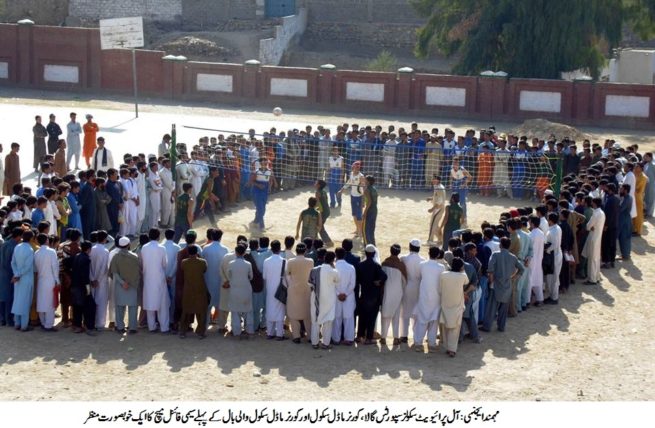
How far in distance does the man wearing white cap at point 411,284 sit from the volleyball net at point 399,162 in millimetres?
8955

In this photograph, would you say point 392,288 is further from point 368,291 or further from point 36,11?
point 36,11

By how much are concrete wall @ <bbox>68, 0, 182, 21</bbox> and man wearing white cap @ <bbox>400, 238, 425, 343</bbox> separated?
42.6m

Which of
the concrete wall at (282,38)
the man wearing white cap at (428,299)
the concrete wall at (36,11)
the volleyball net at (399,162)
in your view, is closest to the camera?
the man wearing white cap at (428,299)

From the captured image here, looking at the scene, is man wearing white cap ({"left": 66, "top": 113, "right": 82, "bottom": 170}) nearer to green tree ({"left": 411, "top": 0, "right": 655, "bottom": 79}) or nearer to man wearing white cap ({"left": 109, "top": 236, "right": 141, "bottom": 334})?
man wearing white cap ({"left": 109, "top": 236, "right": 141, "bottom": 334})

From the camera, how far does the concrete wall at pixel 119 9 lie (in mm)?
55375

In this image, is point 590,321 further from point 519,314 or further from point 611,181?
point 611,181

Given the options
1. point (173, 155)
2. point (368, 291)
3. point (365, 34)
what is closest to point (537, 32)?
point (365, 34)

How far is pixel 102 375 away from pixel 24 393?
103 cm

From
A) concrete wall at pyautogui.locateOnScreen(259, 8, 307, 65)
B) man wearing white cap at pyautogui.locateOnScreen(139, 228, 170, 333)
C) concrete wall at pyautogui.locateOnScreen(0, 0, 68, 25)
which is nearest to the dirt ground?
man wearing white cap at pyautogui.locateOnScreen(139, 228, 170, 333)

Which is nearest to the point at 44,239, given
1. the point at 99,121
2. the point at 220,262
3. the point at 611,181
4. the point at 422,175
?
the point at 220,262

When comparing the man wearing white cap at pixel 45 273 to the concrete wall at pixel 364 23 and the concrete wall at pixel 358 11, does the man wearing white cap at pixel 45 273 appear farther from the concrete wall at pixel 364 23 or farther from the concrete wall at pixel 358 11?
the concrete wall at pixel 358 11

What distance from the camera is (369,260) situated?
14977 mm

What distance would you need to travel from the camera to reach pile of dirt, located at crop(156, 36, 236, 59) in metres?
49.2

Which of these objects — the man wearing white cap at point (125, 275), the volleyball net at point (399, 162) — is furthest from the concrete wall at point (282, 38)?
the man wearing white cap at point (125, 275)
